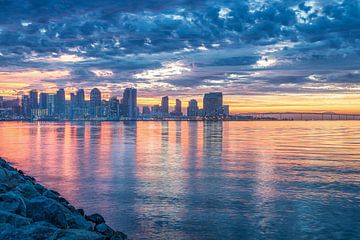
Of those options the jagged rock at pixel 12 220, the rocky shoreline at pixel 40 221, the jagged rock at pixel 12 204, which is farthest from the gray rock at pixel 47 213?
the jagged rock at pixel 12 220

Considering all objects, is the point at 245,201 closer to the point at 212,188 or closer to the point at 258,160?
the point at 212,188

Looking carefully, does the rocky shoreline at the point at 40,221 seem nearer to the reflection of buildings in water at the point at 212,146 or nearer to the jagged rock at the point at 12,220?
the jagged rock at the point at 12,220

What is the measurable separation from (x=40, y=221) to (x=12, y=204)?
4.25 ft

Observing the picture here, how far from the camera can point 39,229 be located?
810cm

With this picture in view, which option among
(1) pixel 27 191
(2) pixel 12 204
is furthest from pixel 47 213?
(1) pixel 27 191

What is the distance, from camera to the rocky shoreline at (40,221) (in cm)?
799

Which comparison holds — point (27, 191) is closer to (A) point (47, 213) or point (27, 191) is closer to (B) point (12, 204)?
(A) point (47, 213)

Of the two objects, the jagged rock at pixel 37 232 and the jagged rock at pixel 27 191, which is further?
the jagged rock at pixel 27 191

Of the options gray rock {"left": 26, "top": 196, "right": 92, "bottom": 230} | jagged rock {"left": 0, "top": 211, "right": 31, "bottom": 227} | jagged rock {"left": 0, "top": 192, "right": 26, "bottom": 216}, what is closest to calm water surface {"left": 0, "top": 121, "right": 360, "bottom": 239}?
gray rock {"left": 26, "top": 196, "right": 92, "bottom": 230}

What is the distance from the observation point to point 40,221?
9219 mm

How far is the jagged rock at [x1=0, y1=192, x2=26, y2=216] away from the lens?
388 inches

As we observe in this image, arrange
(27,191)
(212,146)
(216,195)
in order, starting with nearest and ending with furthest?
(27,191)
(216,195)
(212,146)

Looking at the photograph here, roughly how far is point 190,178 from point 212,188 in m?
3.26

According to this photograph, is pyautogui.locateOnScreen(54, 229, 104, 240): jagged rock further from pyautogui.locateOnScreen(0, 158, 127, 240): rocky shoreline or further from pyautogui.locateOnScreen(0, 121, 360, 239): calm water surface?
pyautogui.locateOnScreen(0, 121, 360, 239): calm water surface
